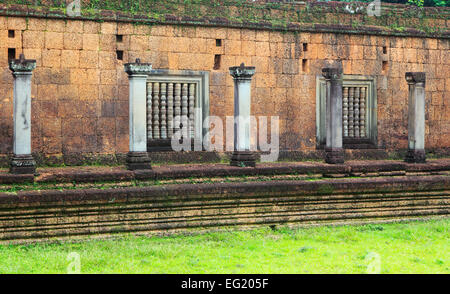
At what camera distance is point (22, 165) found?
Answer: 11.0 meters

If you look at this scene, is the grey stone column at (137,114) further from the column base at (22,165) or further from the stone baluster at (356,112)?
the stone baluster at (356,112)

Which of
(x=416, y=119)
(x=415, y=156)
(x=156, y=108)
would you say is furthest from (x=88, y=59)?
(x=415, y=156)

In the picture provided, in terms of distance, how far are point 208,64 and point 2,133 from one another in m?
4.11

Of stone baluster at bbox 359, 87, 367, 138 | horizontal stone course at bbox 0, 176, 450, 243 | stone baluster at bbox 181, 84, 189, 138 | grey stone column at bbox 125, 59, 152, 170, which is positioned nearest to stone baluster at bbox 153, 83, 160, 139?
stone baluster at bbox 181, 84, 189, 138

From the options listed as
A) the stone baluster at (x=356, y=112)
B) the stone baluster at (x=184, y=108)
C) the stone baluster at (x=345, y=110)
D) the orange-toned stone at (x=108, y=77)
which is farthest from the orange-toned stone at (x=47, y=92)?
the stone baluster at (x=356, y=112)

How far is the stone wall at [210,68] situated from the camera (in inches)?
511

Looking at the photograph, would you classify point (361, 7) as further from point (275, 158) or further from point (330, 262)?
point (330, 262)

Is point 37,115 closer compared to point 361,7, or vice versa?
point 37,115

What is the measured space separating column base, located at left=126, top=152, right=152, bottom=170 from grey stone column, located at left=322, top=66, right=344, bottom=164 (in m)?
3.66

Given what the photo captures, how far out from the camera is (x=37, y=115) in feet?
42.5

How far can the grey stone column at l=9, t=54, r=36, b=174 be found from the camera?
11039 mm

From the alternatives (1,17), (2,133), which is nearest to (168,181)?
(2,133)

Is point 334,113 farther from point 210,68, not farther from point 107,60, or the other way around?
point 107,60

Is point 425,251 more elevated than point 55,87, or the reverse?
point 55,87
